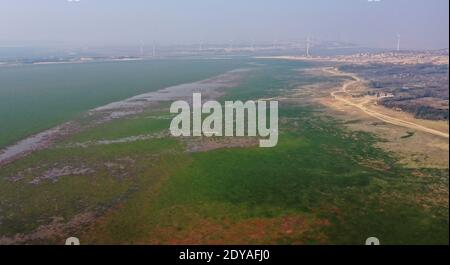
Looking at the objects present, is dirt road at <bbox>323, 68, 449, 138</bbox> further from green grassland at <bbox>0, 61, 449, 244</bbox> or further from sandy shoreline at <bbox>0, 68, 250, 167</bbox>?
sandy shoreline at <bbox>0, 68, 250, 167</bbox>

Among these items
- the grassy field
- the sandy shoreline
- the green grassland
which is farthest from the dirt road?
the grassy field

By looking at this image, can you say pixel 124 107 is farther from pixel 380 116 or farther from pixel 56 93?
pixel 380 116

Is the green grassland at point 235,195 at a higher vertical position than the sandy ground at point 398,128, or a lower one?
lower

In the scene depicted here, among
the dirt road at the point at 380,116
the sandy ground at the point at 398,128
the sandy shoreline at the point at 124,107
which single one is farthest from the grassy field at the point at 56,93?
the sandy ground at the point at 398,128

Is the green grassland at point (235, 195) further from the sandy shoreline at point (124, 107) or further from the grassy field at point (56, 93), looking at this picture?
the grassy field at point (56, 93)

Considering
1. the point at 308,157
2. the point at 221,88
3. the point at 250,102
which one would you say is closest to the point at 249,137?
the point at 308,157

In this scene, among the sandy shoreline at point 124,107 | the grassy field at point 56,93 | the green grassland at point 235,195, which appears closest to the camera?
the green grassland at point 235,195

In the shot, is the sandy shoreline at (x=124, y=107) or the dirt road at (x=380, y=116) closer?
the sandy shoreline at (x=124, y=107)
